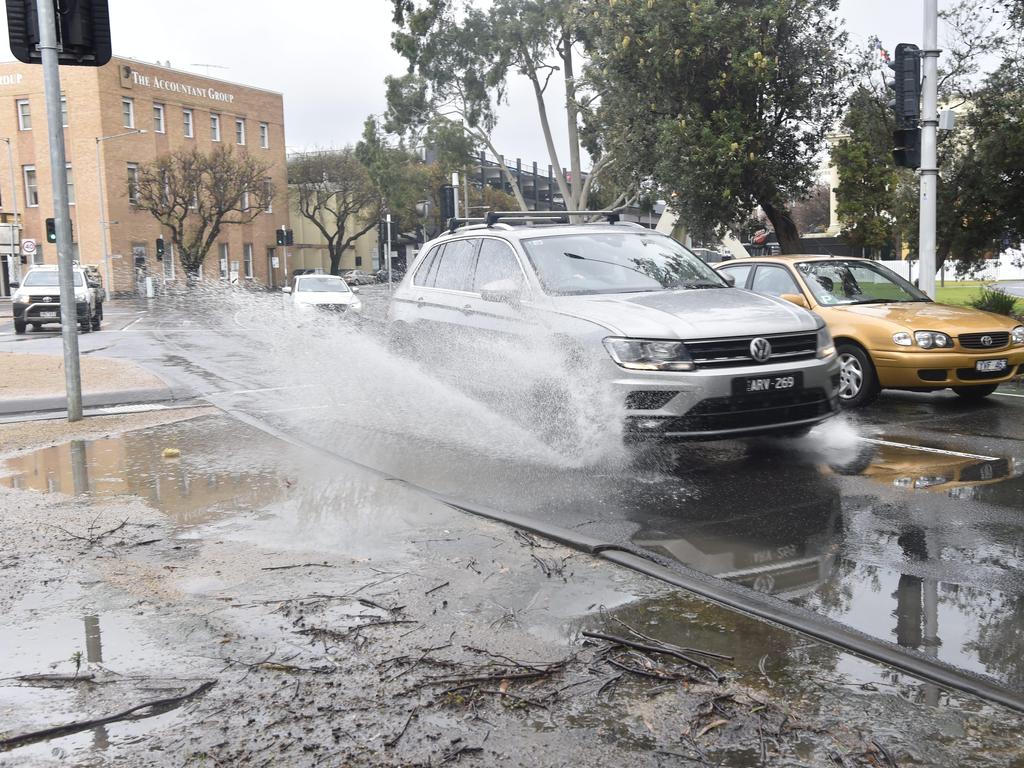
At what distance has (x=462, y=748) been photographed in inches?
116

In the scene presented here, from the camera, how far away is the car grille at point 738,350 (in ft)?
20.9

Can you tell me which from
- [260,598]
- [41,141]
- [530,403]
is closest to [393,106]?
[41,141]

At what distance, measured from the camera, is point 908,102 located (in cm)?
1355

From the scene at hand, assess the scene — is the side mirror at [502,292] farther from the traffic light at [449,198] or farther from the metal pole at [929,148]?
the traffic light at [449,198]

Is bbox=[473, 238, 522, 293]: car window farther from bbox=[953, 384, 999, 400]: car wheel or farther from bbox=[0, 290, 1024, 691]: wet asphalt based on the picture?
bbox=[953, 384, 999, 400]: car wheel

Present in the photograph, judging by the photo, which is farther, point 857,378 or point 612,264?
point 857,378

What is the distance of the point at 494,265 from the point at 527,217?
3.69 ft

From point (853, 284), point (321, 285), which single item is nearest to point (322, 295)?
point (321, 285)

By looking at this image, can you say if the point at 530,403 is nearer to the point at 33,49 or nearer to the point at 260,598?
the point at 260,598

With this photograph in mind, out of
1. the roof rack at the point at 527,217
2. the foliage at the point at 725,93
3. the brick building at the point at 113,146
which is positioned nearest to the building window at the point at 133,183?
the brick building at the point at 113,146

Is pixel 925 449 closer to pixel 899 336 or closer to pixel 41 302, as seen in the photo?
pixel 899 336

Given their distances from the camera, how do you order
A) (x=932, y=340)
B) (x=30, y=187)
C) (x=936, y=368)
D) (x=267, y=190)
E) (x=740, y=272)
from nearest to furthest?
(x=936, y=368)
(x=932, y=340)
(x=740, y=272)
(x=30, y=187)
(x=267, y=190)

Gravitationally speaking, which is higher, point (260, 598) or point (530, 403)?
point (530, 403)

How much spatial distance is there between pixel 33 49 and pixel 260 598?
676cm
